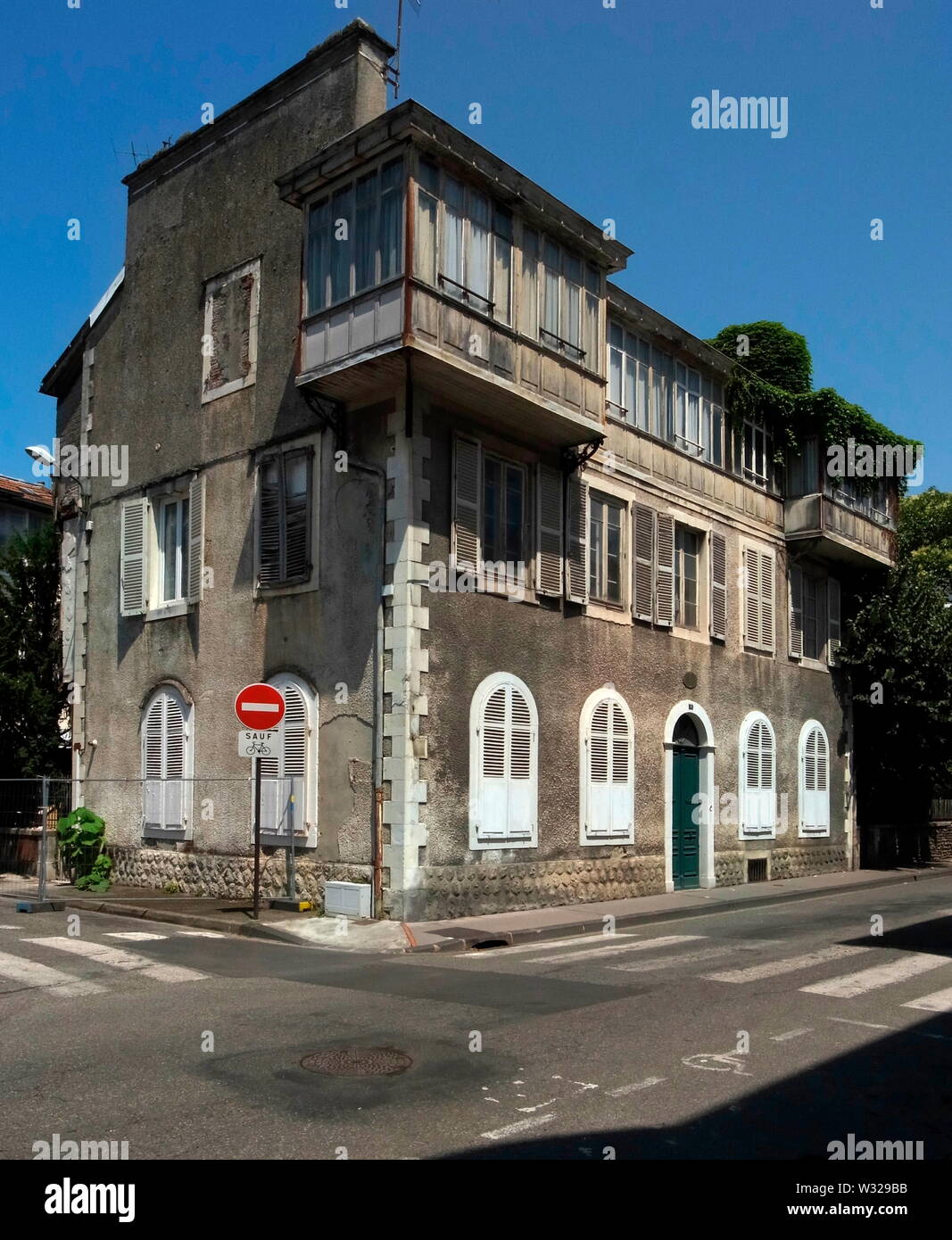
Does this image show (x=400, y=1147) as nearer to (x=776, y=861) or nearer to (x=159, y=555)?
(x=159, y=555)

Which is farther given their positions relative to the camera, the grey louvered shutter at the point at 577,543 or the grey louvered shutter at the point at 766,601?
the grey louvered shutter at the point at 766,601

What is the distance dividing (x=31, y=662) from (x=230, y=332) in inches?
314

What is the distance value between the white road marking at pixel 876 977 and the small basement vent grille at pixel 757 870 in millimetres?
11182

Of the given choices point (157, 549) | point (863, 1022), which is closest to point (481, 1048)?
point (863, 1022)

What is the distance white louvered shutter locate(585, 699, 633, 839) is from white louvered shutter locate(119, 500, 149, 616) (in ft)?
25.9

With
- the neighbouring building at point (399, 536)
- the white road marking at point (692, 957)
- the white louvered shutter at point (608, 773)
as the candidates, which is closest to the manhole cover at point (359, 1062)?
the white road marking at point (692, 957)

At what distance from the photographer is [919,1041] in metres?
7.81

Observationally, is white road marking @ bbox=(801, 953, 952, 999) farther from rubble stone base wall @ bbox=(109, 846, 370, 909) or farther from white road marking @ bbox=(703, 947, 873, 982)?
rubble stone base wall @ bbox=(109, 846, 370, 909)

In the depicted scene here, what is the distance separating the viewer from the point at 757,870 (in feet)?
76.0

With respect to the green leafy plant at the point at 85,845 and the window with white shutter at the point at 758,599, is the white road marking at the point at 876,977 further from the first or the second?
the green leafy plant at the point at 85,845

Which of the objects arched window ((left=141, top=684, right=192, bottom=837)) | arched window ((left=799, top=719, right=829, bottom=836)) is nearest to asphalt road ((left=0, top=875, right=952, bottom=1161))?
arched window ((left=141, top=684, right=192, bottom=837))

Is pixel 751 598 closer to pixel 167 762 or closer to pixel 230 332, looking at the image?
pixel 230 332

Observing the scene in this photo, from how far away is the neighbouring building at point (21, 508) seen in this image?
2875 cm
